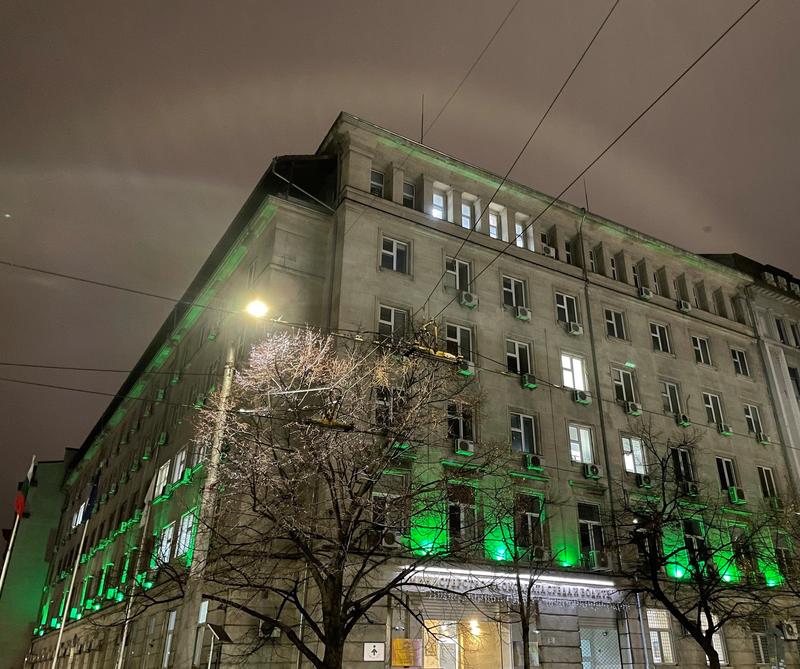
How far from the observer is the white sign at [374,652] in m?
20.3

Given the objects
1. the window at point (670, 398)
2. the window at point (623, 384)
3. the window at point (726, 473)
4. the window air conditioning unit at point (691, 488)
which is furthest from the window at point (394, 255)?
the window at point (726, 473)

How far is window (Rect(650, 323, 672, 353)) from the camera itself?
34906 mm

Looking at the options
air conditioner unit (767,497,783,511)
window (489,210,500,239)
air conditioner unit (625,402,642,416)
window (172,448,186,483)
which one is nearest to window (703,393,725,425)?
air conditioner unit (767,497,783,511)

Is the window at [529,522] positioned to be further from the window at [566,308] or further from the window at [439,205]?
the window at [439,205]

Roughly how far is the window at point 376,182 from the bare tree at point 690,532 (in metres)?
16.0

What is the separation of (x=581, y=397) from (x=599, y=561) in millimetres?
7114

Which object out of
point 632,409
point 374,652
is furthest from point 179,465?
point 632,409

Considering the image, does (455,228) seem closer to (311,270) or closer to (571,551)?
(311,270)

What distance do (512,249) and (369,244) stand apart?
25.8ft

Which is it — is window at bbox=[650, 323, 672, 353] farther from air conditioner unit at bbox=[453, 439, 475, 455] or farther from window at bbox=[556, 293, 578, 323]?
air conditioner unit at bbox=[453, 439, 475, 455]

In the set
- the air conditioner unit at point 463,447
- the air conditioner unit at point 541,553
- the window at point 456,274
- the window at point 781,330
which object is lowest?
the air conditioner unit at point 541,553

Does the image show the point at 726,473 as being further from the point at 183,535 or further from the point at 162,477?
the point at 162,477

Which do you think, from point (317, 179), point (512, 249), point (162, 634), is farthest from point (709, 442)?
point (162, 634)

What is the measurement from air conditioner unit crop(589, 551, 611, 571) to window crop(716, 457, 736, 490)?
945 centimetres
